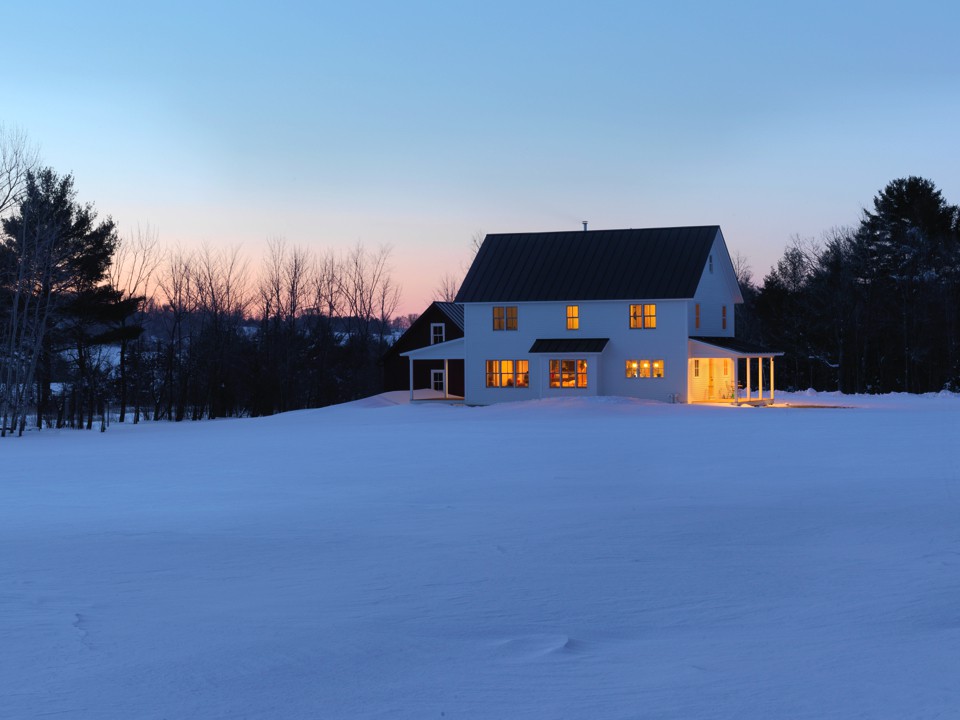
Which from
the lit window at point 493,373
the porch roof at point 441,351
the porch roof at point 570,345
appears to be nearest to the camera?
the porch roof at point 570,345

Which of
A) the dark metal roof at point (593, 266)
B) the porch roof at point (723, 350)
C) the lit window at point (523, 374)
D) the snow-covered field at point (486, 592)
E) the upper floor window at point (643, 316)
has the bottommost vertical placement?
the snow-covered field at point (486, 592)

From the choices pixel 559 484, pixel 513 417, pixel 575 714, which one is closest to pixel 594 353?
pixel 513 417

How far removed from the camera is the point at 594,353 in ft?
149

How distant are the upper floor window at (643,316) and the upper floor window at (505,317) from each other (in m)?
5.64

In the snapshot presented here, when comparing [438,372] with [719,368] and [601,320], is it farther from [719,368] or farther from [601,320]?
[719,368]

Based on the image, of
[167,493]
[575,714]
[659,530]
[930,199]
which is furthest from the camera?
[930,199]

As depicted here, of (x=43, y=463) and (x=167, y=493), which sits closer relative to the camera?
(x=167, y=493)

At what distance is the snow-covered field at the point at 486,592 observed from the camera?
5977mm

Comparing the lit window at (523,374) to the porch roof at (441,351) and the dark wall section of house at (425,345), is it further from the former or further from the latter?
the dark wall section of house at (425,345)

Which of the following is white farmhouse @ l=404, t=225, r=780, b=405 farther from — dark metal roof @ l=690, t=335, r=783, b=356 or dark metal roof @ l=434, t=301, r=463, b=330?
dark metal roof @ l=434, t=301, r=463, b=330

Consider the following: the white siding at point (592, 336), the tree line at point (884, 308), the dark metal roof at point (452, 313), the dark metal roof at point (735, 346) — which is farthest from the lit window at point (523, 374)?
the tree line at point (884, 308)

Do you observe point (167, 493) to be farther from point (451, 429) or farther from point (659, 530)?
point (451, 429)

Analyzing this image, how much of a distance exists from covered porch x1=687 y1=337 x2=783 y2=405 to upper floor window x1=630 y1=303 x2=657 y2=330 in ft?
6.37

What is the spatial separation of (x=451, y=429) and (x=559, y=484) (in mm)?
16604
